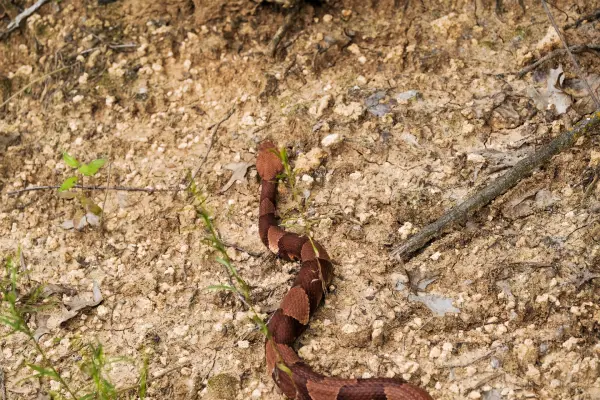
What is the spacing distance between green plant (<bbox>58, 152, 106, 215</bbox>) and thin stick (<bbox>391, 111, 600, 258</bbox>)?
2.01m

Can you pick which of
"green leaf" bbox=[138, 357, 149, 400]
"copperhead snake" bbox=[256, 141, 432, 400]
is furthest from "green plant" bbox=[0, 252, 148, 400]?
"copperhead snake" bbox=[256, 141, 432, 400]

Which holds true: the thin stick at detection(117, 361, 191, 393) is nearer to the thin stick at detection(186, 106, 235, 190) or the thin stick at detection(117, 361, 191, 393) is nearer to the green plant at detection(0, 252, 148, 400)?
the green plant at detection(0, 252, 148, 400)

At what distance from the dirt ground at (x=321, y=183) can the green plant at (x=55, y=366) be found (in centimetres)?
7

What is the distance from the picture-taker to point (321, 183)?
4.02 m

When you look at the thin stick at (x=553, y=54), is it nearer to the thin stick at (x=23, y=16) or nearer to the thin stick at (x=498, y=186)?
the thin stick at (x=498, y=186)

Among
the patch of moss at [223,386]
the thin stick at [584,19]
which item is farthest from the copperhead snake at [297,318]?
the thin stick at [584,19]

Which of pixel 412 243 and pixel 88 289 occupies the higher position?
pixel 88 289

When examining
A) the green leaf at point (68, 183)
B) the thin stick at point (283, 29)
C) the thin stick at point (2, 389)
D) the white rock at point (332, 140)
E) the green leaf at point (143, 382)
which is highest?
the green leaf at point (68, 183)

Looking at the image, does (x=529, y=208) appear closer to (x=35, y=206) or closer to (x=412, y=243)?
(x=412, y=243)

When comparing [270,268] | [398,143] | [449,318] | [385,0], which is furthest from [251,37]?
[449,318]

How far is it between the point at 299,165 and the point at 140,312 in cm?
138

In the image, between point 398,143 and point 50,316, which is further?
point 398,143

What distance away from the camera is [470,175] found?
3.76 m

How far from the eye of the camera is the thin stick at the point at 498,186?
11.4 ft
